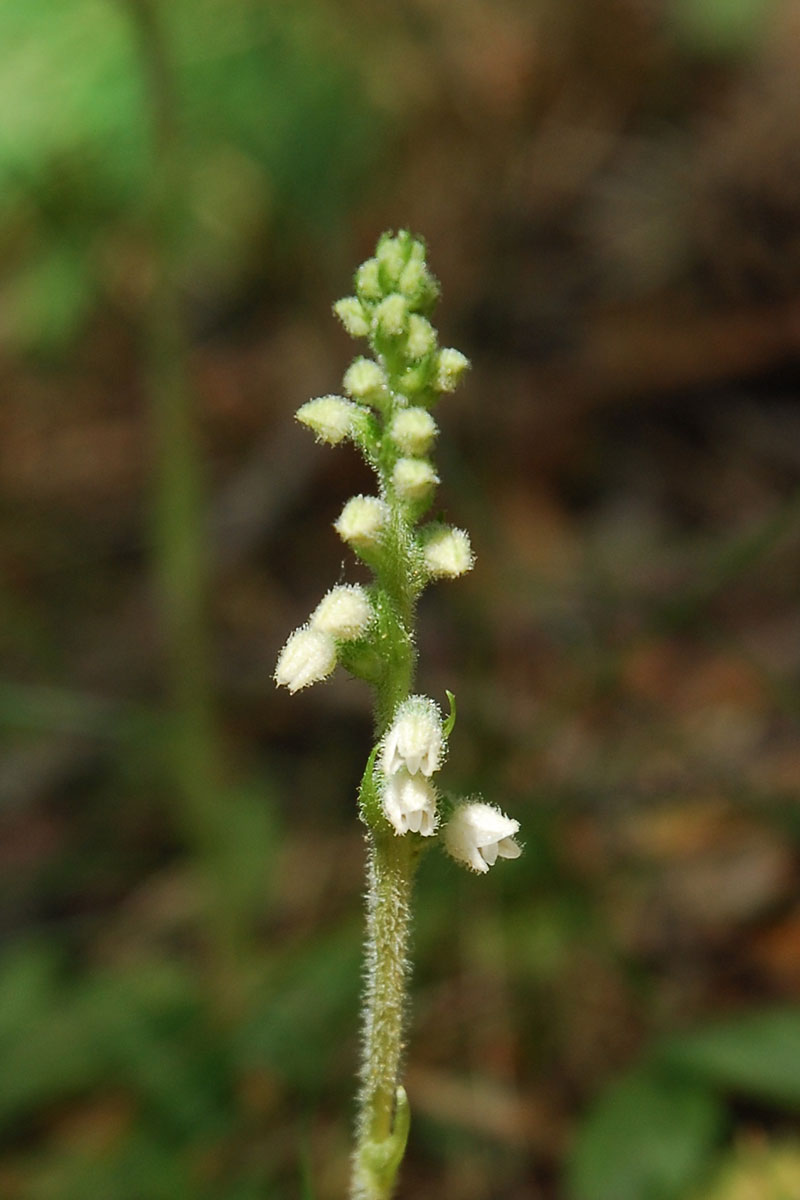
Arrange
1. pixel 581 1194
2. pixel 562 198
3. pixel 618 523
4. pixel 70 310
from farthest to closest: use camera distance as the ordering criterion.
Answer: pixel 562 198, pixel 618 523, pixel 70 310, pixel 581 1194

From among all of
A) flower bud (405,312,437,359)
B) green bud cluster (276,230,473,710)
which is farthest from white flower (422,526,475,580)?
flower bud (405,312,437,359)

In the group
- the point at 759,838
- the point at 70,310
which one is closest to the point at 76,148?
the point at 70,310

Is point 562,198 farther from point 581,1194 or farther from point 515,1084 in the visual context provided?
point 581,1194

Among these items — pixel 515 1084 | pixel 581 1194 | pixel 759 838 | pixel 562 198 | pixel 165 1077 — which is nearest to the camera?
pixel 581 1194

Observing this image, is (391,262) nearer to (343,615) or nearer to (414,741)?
(343,615)

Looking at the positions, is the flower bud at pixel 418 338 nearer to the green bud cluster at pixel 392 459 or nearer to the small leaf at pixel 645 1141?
the green bud cluster at pixel 392 459

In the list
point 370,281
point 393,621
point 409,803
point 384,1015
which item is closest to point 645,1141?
point 384,1015
